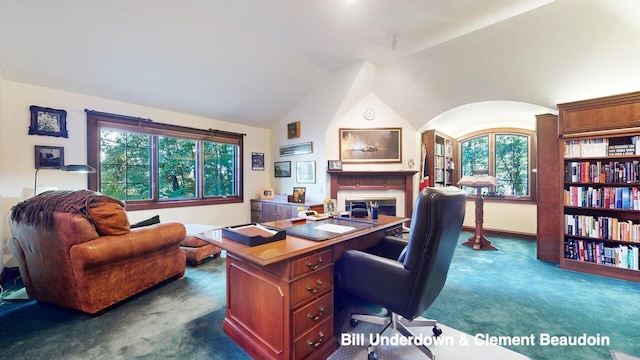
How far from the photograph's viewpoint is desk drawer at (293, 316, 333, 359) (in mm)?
1403

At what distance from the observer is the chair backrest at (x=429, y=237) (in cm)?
132

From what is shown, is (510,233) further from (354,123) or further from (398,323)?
(398,323)

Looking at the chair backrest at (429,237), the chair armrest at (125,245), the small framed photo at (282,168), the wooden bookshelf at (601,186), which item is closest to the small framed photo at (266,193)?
the small framed photo at (282,168)

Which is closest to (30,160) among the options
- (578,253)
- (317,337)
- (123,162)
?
(123,162)

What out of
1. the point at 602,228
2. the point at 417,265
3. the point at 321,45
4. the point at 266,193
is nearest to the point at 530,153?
the point at 602,228

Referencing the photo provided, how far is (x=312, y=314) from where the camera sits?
4.90 ft

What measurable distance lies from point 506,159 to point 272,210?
4907mm

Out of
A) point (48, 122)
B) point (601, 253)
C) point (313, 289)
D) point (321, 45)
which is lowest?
point (601, 253)

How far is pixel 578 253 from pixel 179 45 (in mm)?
5538

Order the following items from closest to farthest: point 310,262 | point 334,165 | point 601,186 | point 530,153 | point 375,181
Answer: point 310,262, point 601,186, point 334,165, point 375,181, point 530,153

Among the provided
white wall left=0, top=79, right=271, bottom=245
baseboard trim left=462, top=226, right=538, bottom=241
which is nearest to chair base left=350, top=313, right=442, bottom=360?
white wall left=0, top=79, right=271, bottom=245

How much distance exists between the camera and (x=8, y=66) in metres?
2.72

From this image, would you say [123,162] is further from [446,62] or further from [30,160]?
[446,62]

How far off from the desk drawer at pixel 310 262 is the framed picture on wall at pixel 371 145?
322 centimetres
